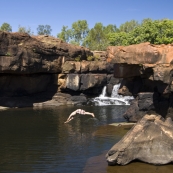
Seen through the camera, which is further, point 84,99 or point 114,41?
point 114,41

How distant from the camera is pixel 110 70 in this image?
1575 inches

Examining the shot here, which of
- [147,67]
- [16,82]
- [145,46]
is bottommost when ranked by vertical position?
[16,82]

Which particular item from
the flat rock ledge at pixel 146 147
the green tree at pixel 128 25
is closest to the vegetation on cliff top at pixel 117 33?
the green tree at pixel 128 25

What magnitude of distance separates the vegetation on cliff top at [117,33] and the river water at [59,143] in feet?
27.2

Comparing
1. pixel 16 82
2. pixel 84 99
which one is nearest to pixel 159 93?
pixel 84 99

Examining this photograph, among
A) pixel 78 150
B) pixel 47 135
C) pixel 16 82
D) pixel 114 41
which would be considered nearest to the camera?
pixel 78 150

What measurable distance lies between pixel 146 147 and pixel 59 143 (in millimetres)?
5843

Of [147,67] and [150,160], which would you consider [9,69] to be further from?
[150,160]

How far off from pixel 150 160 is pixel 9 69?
2151 centimetres

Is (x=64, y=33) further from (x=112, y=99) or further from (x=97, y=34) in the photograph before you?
(x=112, y=99)

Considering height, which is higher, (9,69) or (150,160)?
(9,69)

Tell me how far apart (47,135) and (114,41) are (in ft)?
71.8

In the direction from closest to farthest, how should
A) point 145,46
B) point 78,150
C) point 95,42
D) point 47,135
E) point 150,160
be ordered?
point 150,160, point 78,150, point 145,46, point 47,135, point 95,42

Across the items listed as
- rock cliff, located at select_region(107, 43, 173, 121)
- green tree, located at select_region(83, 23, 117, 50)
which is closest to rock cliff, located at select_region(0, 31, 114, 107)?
rock cliff, located at select_region(107, 43, 173, 121)
